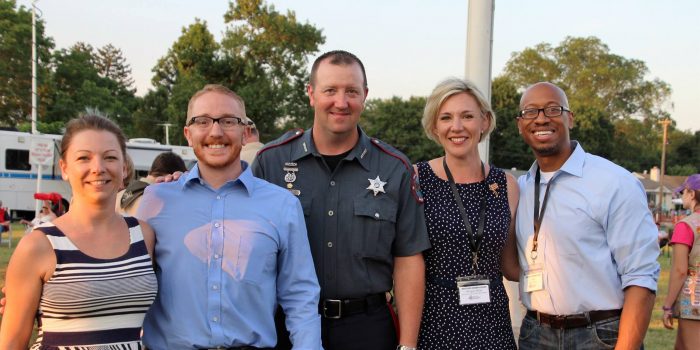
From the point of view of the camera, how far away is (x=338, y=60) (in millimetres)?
3289

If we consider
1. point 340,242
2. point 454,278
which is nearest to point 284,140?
point 340,242

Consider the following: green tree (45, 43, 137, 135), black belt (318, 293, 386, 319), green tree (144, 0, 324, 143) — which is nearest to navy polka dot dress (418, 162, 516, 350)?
black belt (318, 293, 386, 319)

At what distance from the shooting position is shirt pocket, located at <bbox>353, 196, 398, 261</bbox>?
3281mm

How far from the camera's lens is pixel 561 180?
3598 millimetres

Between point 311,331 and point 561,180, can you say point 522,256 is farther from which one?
point 311,331

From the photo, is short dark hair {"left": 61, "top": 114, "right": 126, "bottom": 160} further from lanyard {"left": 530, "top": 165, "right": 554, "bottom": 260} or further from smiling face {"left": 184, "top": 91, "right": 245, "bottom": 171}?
lanyard {"left": 530, "top": 165, "right": 554, "bottom": 260}

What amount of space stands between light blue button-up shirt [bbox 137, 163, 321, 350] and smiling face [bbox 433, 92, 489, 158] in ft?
3.61

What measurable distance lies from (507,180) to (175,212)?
196 centimetres

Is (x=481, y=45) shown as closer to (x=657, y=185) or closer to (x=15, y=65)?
(x=15, y=65)

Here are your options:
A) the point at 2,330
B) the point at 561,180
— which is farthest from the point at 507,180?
the point at 2,330

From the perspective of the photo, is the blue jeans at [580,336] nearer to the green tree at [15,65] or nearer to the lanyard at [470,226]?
the lanyard at [470,226]

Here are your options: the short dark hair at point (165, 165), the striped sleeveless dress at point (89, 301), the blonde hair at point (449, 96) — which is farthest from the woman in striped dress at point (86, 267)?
the short dark hair at point (165, 165)

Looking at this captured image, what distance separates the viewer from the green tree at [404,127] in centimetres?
5100

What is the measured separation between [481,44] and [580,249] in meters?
3.33
